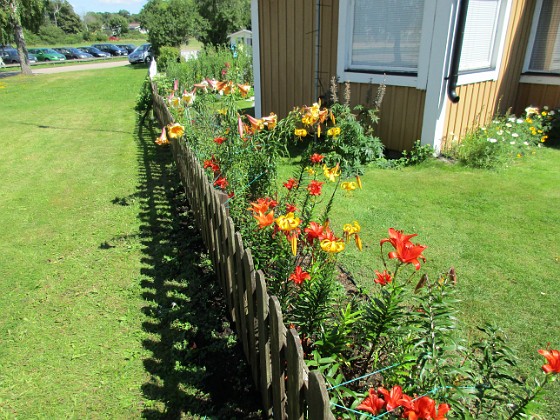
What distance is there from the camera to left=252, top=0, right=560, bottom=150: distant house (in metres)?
5.68

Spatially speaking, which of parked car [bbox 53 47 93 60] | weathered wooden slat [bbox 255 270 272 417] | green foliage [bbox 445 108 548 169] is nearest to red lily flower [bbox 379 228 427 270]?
weathered wooden slat [bbox 255 270 272 417]

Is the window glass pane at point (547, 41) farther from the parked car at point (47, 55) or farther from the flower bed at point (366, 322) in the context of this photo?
the parked car at point (47, 55)

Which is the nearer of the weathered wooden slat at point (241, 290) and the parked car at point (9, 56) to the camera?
the weathered wooden slat at point (241, 290)

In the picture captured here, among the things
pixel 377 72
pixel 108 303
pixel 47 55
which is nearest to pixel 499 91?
pixel 377 72

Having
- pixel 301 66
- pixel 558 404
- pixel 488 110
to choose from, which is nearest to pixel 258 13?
pixel 301 66

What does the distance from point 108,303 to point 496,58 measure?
6.72m

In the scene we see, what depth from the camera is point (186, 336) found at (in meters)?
2.80

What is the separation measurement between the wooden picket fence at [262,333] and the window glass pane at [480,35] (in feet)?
16.0

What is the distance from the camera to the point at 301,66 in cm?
739

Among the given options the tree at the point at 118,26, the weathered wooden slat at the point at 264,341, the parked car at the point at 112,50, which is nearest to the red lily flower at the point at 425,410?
the weathered wooden slat at the point at 264,341

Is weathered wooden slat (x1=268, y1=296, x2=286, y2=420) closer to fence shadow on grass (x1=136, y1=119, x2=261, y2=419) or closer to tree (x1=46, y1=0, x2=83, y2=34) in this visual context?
fence shadow on grass (x1=136, y1=119, x2=261, y2=419)

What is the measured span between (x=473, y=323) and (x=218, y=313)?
1.82 m

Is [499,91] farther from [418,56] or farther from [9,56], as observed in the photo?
[9,56]

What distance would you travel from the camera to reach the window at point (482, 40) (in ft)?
19.4
